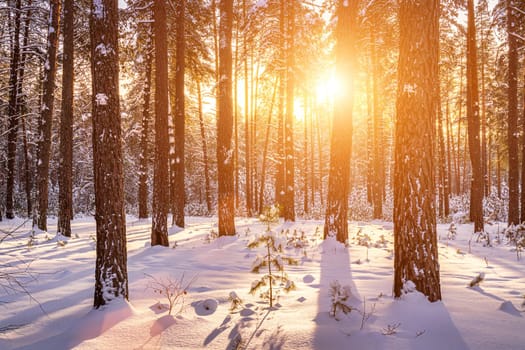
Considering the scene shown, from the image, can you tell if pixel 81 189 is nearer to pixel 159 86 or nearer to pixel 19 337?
pixel 159 86

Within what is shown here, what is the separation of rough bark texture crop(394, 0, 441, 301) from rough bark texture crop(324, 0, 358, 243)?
4135mm

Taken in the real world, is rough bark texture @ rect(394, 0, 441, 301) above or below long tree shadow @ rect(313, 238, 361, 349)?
above

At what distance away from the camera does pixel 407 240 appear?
3.63 m

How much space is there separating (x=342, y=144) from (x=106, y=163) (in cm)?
566

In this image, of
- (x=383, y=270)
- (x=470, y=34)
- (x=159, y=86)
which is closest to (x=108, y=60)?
(x=159, y=86)

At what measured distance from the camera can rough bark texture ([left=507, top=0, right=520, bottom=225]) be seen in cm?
1175

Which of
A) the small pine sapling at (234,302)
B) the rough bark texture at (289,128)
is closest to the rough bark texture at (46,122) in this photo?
the rough bark texture at (289,128)

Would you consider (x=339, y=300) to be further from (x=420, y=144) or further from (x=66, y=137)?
(x=66, y=137)

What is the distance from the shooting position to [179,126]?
12.8 m

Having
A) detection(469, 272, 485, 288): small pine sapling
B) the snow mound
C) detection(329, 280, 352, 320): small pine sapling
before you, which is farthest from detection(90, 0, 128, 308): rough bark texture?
detection(469, 272, 485, 288): small pine sapling

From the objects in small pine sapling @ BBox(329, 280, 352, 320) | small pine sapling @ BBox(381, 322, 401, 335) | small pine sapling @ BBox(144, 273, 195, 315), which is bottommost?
small pine sapling @ BBox(144, 273, 195, 315)

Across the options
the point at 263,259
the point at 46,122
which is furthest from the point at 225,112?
the point at 46,122

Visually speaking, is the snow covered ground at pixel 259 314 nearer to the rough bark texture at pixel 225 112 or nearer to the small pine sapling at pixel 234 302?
the small pine sapling at pixel 234 302

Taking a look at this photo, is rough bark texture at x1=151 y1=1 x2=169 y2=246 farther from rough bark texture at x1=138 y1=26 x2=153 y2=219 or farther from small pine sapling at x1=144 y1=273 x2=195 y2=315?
rough bark texture at x1=138 y1=26 x2=153 y2=219
